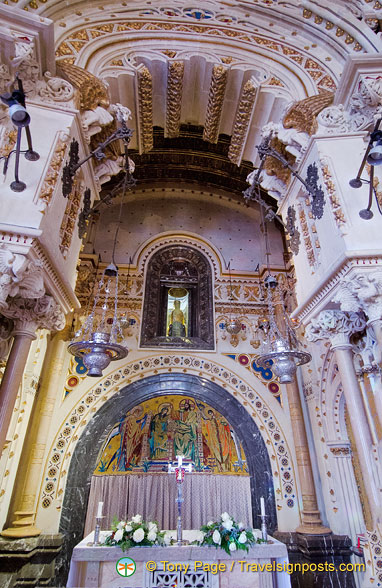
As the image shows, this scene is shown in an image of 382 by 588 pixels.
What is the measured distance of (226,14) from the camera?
566 cm

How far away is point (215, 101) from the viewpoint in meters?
5.69

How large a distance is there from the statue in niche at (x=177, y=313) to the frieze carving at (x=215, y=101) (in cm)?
411

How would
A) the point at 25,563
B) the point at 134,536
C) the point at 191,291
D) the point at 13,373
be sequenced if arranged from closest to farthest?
1. the point at 13,373
2. the point at 134,536
3. the point at 25,563
4. the point at 191,291

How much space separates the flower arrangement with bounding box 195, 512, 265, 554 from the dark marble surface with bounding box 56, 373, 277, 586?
2473 millimetres

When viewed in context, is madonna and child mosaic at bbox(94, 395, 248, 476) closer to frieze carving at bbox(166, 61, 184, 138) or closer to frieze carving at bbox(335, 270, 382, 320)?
frieze carving at bbox(335, 270, 382, 320)

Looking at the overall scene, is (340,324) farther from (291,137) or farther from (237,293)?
(237,293)

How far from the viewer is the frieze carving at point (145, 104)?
5.29 metres

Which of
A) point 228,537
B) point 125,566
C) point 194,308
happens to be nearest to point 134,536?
point 125,566

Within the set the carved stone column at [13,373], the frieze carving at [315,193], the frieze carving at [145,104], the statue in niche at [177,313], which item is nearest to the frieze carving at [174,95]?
the frieze carving at [145,104]

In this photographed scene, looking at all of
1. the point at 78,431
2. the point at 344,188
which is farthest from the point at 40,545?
the point at 344,188

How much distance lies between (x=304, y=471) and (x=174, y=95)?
742 cm

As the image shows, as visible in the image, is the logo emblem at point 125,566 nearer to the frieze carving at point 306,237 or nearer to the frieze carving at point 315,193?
the frieze carving at point 306,237

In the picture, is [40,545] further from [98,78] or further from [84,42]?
[84,42]

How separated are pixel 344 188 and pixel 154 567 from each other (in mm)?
4879
